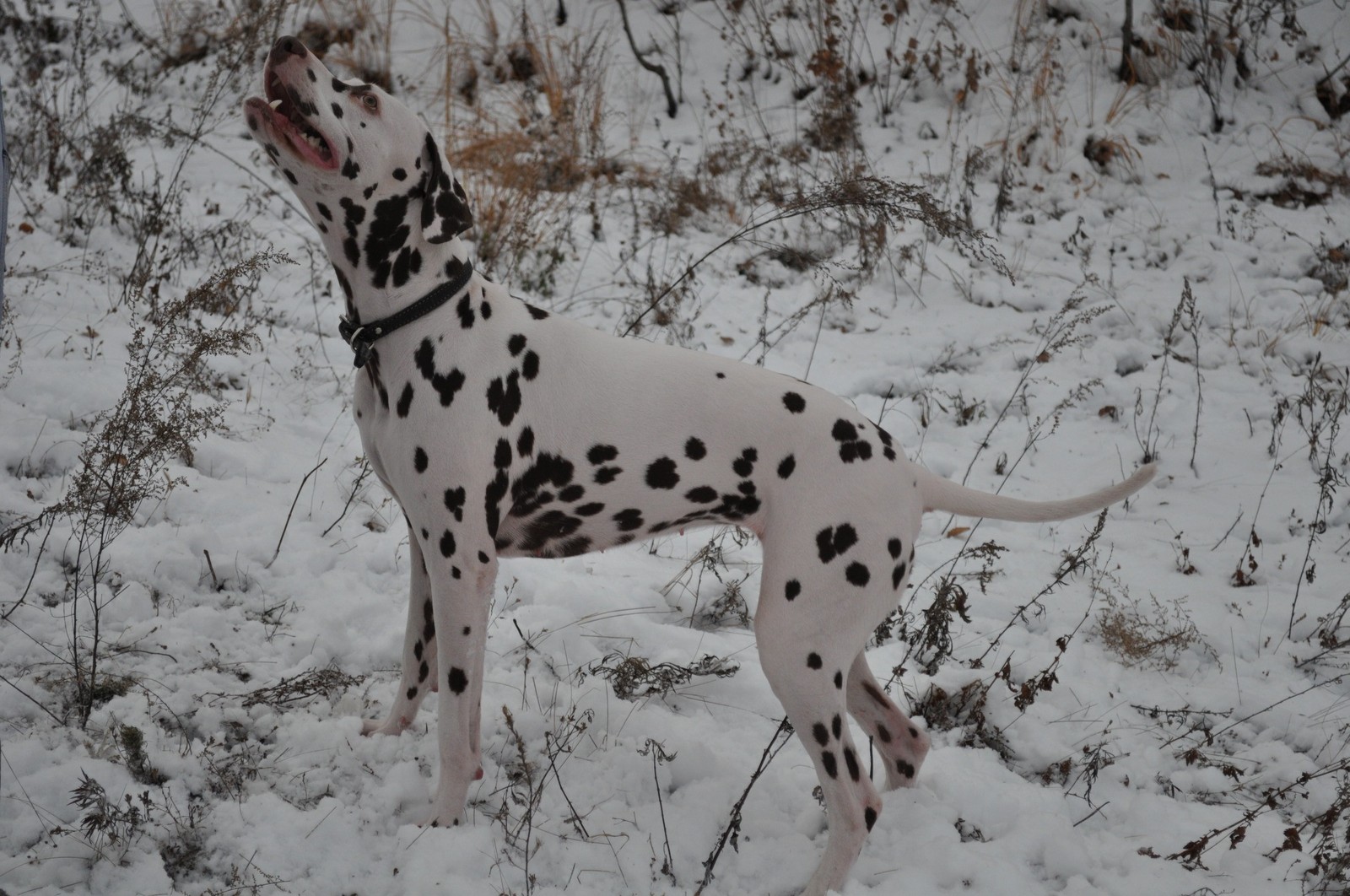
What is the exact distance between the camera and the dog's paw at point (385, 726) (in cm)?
319

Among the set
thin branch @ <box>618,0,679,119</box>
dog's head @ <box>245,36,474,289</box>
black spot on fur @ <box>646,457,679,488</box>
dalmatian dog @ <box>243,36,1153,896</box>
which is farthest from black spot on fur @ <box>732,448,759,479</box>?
thin branch @ <box>618,0,679,119</box>

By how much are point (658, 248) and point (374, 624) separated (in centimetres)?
384

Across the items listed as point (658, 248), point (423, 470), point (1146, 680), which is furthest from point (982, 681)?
point (658, 248)

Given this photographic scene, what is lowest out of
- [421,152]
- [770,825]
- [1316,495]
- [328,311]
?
[770,825]

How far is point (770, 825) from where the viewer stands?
3.05m

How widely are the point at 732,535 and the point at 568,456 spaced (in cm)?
198

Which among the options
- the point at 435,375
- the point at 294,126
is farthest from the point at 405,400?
the point at 294,126

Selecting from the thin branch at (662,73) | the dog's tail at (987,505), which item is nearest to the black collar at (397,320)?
the dog's tail at (987,505)

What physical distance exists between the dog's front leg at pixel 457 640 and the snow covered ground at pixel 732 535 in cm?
14

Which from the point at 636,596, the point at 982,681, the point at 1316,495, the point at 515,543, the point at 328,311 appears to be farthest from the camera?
the point at 328,311

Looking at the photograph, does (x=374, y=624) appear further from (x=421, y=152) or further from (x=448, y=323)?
(x=421, y=152)

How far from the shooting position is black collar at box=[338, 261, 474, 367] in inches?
110

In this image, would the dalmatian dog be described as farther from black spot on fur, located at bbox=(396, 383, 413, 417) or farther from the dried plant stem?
the dried plant stem

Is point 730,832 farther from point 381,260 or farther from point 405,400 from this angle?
point 381,260
